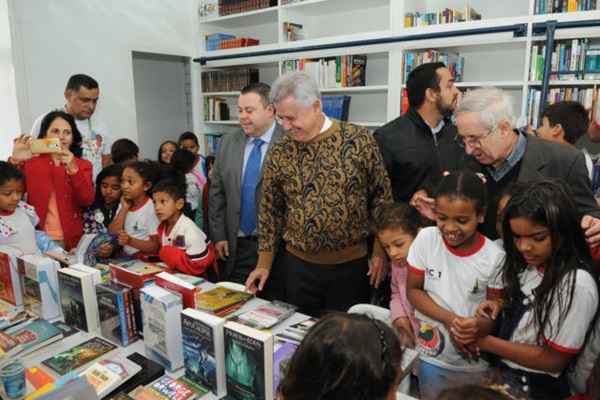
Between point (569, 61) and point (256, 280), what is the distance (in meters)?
3.15

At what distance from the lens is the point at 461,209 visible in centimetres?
151

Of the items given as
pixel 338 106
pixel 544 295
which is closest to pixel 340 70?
pixel 338 106

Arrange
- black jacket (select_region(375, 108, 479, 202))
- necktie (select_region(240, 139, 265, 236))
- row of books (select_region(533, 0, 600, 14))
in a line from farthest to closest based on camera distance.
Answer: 1. row of books (select_region(533, 0, 600, 14))
2. necktie (select_region(240, 139, 265, 236))
3. black jacket (select_region(375, 108, 479, 202))

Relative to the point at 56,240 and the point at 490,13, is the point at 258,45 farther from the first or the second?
the point at 56,240

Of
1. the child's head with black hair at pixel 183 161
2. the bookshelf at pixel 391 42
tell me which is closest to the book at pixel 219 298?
the child's head with black hair at pixel 183 161

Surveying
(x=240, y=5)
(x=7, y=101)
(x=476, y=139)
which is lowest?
(x=476, y=139)

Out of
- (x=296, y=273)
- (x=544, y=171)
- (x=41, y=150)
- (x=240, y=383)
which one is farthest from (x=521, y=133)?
(x=41, y=150)

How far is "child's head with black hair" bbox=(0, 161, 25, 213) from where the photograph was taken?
6.90 ft

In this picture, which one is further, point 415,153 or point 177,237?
point 177,237

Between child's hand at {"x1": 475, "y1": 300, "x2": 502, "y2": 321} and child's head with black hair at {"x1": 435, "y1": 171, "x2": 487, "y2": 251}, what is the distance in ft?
0.66

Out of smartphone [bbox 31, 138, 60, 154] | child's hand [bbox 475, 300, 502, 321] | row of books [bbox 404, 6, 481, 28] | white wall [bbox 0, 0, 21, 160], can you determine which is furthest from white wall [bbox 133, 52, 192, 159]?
child's hand [bbox 475, 300, 502, 321]

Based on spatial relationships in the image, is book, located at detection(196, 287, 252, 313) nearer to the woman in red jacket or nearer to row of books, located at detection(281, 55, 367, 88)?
the woman in red jacket

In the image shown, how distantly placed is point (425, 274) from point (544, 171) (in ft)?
1.97

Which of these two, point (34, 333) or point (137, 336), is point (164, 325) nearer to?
point (137, 336)
